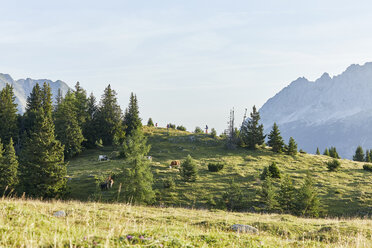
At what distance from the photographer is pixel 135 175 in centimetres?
2792

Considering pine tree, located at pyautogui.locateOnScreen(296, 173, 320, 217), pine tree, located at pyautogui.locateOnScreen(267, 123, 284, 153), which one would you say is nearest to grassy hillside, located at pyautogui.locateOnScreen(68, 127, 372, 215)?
pine tree, located at pyautogui.locateOnScreen(267, 123, 284, 153)

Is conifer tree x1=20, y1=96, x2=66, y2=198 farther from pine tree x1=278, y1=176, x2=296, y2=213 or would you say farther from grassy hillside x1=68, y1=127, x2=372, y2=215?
pine tree x1=278, y1=176, x2=296, y2=213

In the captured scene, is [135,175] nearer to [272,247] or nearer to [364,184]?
[272,247]

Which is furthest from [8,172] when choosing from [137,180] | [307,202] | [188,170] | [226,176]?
[307,202]

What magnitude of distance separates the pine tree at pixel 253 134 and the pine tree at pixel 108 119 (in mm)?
31456

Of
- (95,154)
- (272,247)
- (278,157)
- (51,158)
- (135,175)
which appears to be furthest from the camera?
(95,154)

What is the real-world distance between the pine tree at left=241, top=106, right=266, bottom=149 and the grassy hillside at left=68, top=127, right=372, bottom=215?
106 inches

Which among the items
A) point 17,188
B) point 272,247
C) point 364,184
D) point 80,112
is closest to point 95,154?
point 80,112

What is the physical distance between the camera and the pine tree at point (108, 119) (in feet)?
229

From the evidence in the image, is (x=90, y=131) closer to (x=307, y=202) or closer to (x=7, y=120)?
(x=7, y=120)

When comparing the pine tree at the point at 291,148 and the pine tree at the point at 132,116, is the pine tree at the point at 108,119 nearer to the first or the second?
the pine tree at the point at 132,116

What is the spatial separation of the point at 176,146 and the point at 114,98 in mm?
23666

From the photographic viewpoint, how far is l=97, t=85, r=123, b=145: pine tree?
69.7 metres

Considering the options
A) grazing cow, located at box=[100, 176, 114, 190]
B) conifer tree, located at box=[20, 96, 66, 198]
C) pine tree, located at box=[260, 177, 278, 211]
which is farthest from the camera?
grazing cow, located at box=[100, 176, 114, 190]
